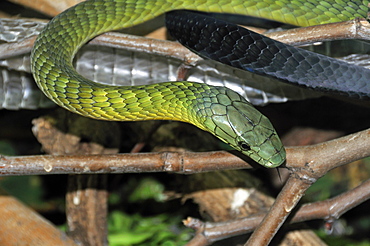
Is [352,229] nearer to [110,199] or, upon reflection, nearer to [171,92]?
[110,199]

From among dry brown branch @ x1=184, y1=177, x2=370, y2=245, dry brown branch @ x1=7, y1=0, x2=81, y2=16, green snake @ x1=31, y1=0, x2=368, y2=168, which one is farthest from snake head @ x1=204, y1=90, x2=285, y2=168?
dry brown branch @ x1=7, y1=0, x2=81, y2=16

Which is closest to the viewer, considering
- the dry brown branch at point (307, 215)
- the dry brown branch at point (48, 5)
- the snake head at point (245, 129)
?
the snake head at point (245, 129)

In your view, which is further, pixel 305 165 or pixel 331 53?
pixel 331 53

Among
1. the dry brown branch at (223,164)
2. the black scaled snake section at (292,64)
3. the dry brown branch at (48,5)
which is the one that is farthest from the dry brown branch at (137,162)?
the dry brown branch at (48,5)

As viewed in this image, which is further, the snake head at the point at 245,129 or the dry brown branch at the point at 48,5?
the dry brown branch at the point at 48,5

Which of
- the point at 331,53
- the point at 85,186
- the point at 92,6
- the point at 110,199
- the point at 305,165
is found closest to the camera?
the point at 305,165

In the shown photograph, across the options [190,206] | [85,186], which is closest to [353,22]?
[190,206]

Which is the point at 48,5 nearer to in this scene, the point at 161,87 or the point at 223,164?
the point at 161,87

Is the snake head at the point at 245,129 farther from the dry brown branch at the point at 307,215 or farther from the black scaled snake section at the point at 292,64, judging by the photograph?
the dry brown branch at the point at 307,215
